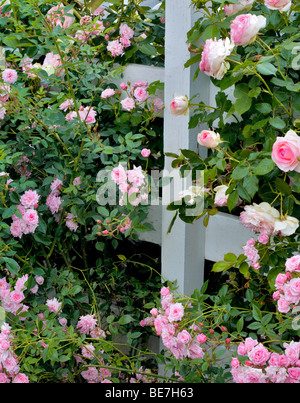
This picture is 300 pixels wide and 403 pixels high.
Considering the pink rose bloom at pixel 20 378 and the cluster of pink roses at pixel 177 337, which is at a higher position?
the cluster of pink roses at pixel 177 337

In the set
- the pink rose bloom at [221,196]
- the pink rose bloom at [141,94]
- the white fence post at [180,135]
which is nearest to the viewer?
the pink rose bloom at [221,196]

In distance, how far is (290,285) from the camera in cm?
123

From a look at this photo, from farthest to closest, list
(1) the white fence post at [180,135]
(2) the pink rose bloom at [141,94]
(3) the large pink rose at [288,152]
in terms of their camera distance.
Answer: (2) the pink rose bloom at [141,94] < (1) the white fence post at [180,135] < (3) the large pink rose at [288,152]

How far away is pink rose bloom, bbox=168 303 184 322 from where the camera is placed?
1.55 m

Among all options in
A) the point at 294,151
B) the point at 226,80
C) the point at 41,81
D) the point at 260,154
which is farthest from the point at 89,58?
the point at 294,151

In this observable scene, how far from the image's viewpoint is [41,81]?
1.85 meters

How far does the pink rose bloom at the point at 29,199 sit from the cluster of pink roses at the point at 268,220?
671 mm

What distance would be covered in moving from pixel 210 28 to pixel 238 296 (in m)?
0.79

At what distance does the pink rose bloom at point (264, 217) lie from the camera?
1.33 m

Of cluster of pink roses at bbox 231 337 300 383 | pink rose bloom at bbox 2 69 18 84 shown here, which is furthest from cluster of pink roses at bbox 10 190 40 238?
cluster of pink roses at bbox 231 337 300 383

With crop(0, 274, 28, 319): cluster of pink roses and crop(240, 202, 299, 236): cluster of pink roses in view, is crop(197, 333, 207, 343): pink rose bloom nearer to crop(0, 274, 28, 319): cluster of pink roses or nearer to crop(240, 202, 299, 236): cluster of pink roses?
crop(240, 202, 299, 236): cluster of pink roses

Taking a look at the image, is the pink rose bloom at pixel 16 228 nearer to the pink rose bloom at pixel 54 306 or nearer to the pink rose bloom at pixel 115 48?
the pink rose bloom at pixel 54 306

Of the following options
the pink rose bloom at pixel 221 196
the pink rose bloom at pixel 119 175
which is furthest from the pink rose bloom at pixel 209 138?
the pink rose bloom at pixel 119 175

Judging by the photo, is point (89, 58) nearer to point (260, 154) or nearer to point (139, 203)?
point (139, 203)
